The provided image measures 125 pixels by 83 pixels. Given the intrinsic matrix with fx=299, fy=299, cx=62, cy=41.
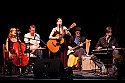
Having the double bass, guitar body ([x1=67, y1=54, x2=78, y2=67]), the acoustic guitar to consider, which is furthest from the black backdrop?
the double bass

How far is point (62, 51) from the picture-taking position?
1148 cm

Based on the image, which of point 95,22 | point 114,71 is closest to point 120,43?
point 95,22

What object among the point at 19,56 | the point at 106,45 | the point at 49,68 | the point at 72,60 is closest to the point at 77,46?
→ the point at 72,60

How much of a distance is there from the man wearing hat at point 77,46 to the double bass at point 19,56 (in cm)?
217

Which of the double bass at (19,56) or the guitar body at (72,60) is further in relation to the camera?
the guitar body at (72,60)

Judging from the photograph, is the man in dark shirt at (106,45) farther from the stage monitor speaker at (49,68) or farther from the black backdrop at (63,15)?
the black backdrop at (63,15)

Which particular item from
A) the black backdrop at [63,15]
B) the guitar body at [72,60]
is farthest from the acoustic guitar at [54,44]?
the black backdrop at [63,15]

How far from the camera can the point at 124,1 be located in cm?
1248

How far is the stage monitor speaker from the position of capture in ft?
26.8

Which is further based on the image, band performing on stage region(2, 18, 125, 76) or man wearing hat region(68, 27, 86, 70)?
man wearing hat region(68, 27, 86, 70)

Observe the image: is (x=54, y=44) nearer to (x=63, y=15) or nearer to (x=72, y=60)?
(x=72, y=60)

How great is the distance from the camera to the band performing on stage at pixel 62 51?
958 cm

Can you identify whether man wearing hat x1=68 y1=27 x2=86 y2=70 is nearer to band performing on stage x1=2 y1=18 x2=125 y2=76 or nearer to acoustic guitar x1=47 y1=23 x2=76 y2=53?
band performing on stage x1=2 y1=18 x2=125 y2=76

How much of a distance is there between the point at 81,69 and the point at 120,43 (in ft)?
6.60
